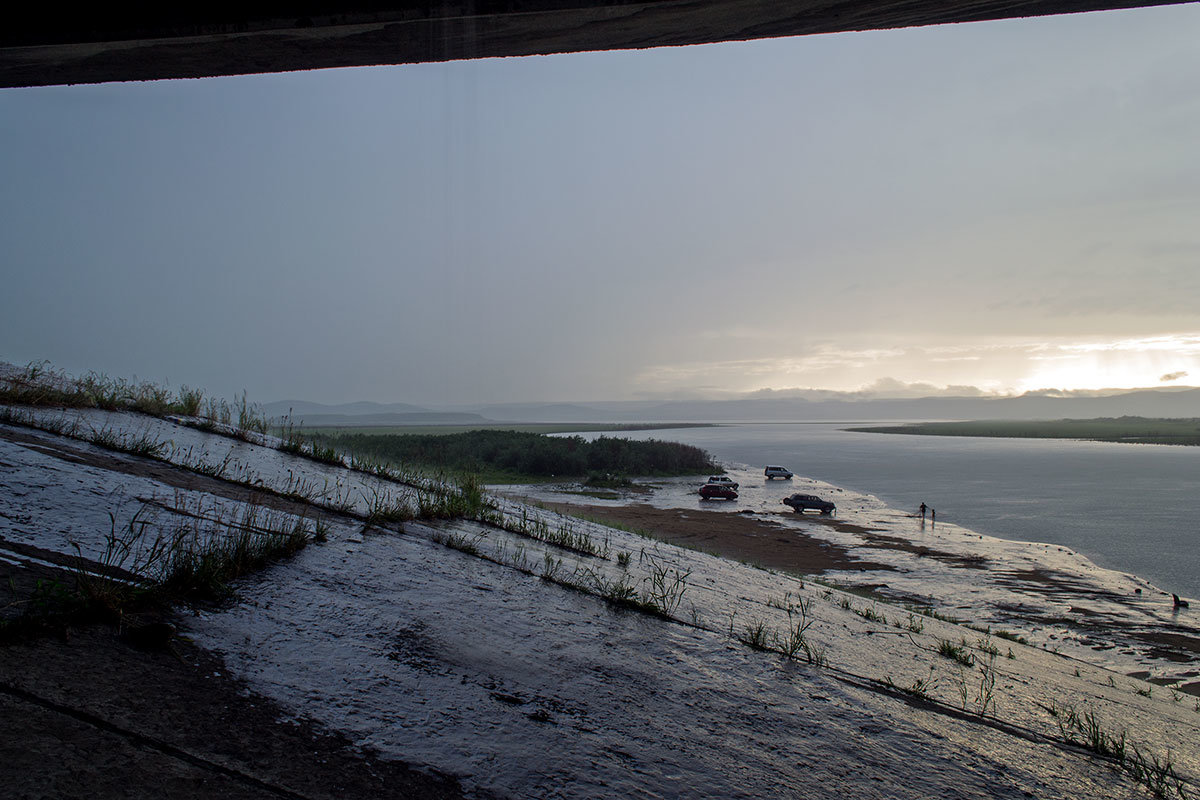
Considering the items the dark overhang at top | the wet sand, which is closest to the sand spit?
the dark overhang at top

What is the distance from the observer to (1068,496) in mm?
41469

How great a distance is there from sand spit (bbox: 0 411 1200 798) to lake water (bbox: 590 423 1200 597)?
2250 cm

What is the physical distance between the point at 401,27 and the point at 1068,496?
5232 centimetres

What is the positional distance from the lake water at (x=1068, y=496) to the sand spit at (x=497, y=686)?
22499 mm

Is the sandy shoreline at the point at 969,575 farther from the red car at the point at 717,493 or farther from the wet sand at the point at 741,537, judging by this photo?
the red car at the point at 717,493

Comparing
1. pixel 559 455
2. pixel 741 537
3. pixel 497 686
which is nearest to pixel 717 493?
pixel 741 537

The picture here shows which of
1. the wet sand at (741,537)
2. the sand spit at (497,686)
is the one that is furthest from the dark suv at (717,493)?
the sand spit at (497,686)

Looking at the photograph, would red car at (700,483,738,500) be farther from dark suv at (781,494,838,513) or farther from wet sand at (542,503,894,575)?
wet sand at (542,503,894,575)

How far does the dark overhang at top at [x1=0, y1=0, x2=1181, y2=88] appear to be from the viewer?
3.25 meters

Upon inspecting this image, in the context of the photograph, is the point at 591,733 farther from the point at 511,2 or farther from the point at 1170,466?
the point at 1170,466

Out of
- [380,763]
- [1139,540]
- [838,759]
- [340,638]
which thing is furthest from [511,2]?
[1139,540]

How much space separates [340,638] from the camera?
9.34ft

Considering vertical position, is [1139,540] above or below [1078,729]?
below

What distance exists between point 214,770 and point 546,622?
2001mm
